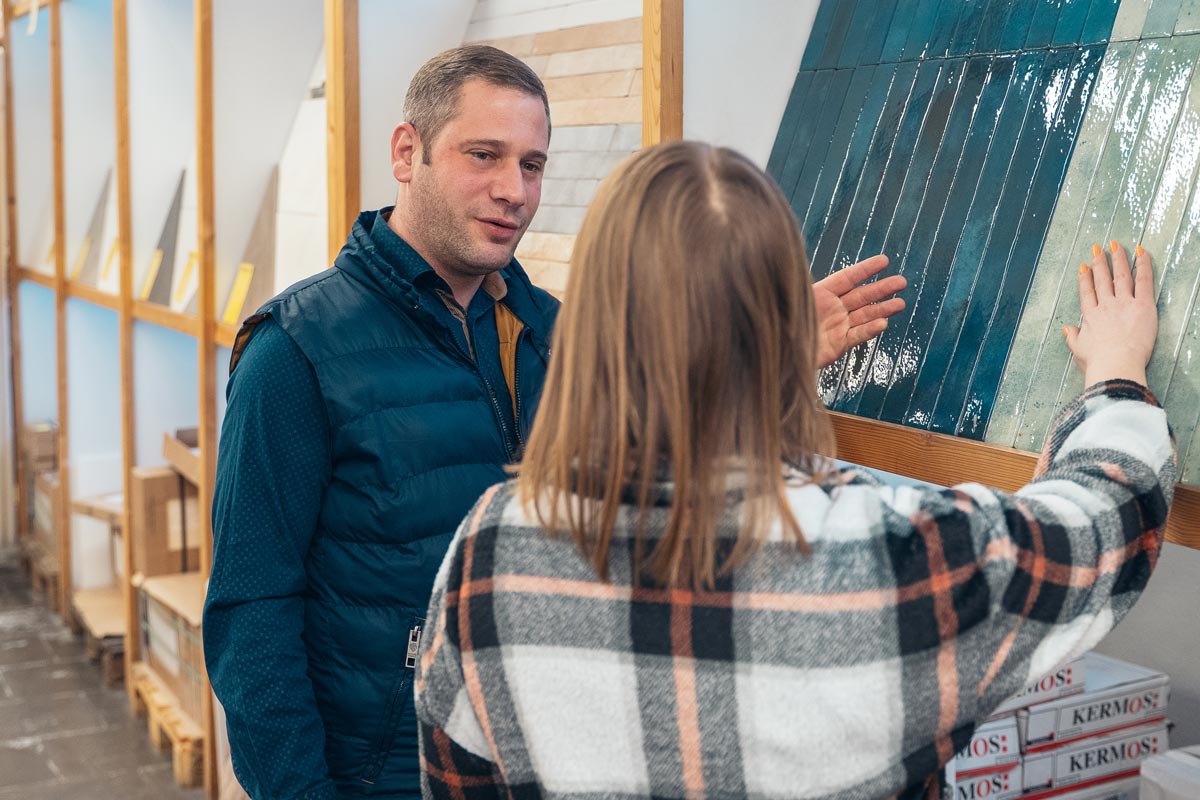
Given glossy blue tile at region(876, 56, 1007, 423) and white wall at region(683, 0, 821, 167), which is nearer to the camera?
glossy blue tile at region(876, 56, 1007, 423)

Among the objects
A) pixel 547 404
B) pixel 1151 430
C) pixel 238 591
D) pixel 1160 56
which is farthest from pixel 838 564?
pixel 1160 56

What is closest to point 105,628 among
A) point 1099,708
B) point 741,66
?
point 741,66

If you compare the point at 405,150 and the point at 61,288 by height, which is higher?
the point at 405,150

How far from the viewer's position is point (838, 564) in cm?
94

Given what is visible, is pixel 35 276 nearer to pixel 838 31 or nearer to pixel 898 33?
pixel 838 31

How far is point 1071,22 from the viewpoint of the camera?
5.67ft

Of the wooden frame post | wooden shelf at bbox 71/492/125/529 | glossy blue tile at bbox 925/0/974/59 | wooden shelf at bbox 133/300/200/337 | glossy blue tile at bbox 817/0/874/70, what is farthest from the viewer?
the wooden frame post

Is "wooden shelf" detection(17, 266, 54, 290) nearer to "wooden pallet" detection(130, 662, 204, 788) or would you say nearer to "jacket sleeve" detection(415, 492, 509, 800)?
"wooden pallet" detection(130, 662, 204, 788)

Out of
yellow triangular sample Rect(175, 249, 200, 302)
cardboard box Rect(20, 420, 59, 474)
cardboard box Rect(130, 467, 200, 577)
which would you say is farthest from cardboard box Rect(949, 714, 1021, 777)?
cardboard box Rect(20, 420, 59, 474)

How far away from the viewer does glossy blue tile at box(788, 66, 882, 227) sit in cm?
206

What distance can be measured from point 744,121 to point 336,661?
127cm

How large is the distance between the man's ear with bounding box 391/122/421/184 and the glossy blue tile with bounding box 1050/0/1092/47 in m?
0.96

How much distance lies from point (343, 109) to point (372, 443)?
132 centimetres

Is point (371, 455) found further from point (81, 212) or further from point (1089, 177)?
point (81, 212)
